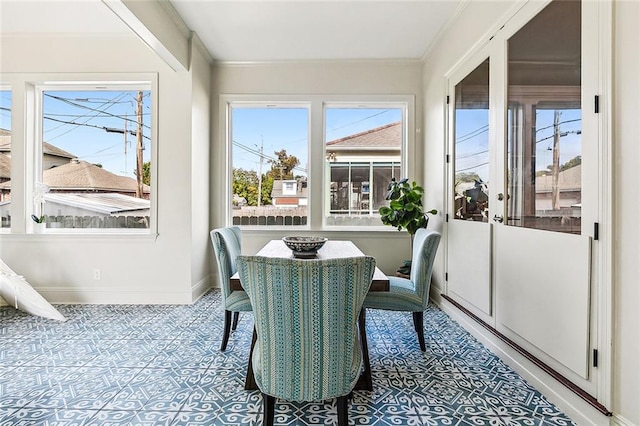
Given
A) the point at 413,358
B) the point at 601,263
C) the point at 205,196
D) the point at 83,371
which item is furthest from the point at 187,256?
the point at 601,263

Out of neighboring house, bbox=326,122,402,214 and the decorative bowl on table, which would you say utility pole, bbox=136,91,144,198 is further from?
the decorative bowl on table

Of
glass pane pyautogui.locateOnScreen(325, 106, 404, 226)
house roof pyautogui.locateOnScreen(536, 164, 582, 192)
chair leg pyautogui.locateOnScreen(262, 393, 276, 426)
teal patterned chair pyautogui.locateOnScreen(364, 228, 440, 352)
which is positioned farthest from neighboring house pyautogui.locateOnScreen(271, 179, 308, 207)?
chair leg pyautogui.locateOnScreen(262, 393, 276, 426)

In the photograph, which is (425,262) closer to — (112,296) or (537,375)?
(537,375)

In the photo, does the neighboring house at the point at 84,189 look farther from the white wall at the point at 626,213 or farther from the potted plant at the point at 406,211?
the white wall at the point at 626,213

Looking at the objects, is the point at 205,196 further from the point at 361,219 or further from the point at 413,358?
the point at 413,358

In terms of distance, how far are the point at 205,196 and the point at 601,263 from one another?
368 centimetres

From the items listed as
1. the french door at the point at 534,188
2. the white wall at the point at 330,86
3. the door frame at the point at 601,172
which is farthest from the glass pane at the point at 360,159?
the door frame at the point at 601,172

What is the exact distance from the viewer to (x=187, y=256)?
Result: 3529 millimetres

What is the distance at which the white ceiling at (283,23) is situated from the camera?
117 inches

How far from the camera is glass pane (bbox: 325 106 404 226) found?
4.27 metres

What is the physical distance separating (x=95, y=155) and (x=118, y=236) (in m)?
0.99

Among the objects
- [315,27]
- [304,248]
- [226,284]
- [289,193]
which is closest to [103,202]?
[289,193]

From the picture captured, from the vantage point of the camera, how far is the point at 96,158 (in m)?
3.71

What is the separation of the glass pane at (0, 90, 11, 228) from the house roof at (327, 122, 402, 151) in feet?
11.8
